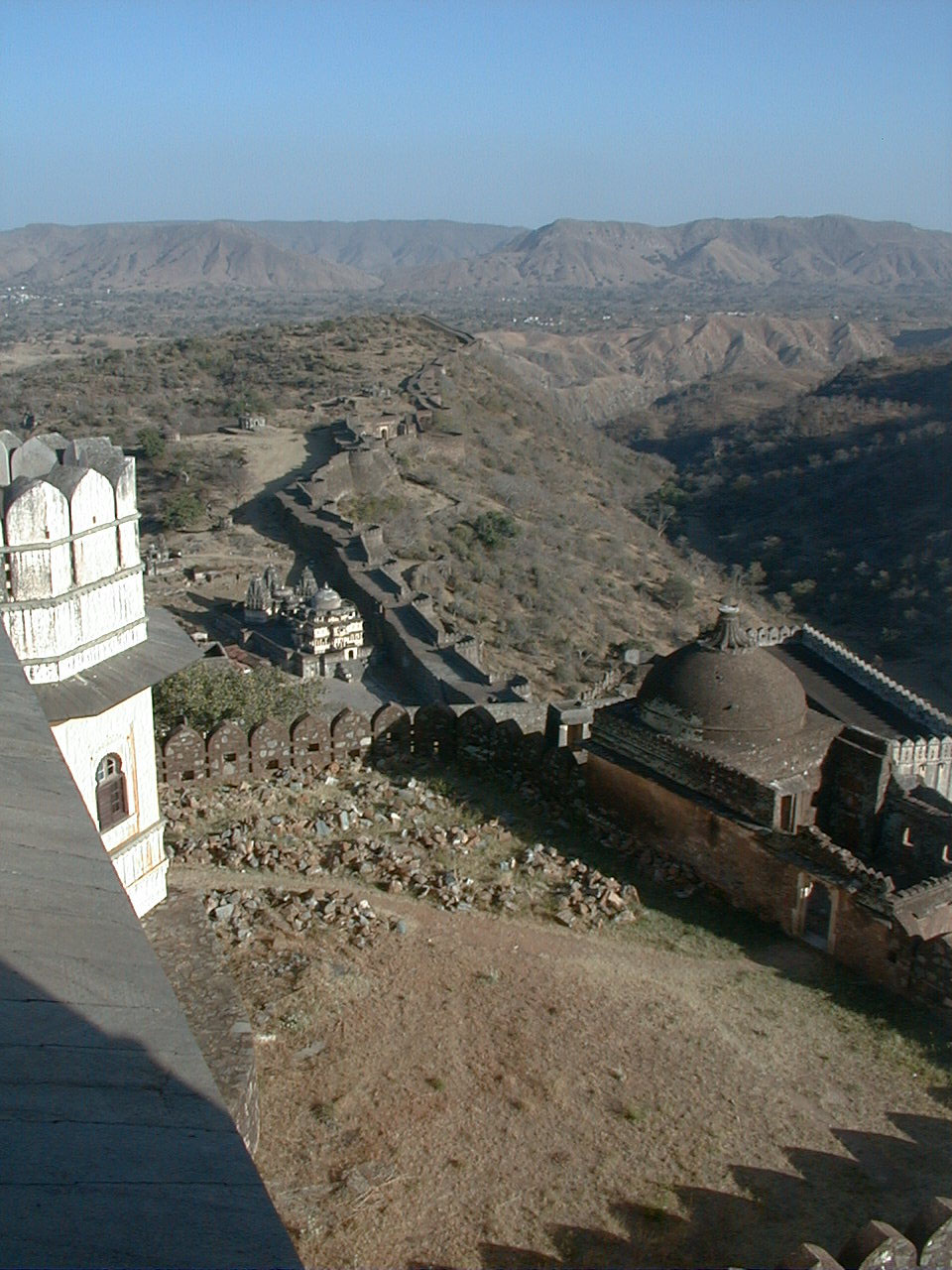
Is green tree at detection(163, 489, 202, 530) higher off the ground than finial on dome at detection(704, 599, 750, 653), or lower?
lower

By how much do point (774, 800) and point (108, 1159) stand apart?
349 inches

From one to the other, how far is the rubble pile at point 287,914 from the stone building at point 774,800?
318 cm

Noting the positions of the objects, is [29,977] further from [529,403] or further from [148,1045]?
[529,403]

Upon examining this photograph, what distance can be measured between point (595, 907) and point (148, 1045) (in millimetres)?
7759

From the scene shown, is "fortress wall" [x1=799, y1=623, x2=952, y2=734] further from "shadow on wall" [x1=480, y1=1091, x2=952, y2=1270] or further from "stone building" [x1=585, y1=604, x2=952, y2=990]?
"shadow on wall" [x1=480, y1=1091, x2=952, y2=1270]

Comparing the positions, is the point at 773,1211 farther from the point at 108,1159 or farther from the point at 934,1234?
the point at 108,1159

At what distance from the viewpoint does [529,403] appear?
5294cm

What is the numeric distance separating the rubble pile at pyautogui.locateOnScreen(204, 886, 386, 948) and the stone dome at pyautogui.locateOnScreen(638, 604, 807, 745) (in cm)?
372

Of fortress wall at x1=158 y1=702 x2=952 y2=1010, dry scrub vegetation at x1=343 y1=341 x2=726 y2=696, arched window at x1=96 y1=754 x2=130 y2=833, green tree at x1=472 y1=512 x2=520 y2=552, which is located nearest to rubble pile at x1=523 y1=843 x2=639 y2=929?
fortress wall at x1=158 y1=702 x2=952 y2=1010

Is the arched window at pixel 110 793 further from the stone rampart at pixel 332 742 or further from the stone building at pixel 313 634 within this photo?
the stone building at pixel 313 634

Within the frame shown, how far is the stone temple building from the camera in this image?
7039mm

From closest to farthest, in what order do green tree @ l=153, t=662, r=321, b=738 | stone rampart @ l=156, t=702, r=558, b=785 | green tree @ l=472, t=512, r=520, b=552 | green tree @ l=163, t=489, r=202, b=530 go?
stone rampart @ l=156, t=702, r=558, b=785 → green tree @ l=153, t=662, r=321, b=738 → green tree @ l=472, t=512, r=520, b=552 → green tree @ l=163, t=489, r=202, b=530

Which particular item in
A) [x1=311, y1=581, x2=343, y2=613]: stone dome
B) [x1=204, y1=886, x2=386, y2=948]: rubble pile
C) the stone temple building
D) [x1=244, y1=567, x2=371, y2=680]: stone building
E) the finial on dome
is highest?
the stone temple building

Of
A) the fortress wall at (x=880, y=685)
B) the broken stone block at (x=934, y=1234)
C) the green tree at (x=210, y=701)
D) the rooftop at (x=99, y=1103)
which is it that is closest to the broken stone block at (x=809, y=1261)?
the broken stone block at (x=934, y=1234)
